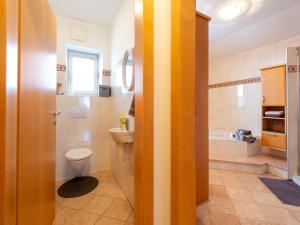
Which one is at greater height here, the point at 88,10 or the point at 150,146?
the point at 88,10

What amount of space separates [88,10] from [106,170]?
257 cm

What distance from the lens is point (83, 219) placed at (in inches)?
55.1

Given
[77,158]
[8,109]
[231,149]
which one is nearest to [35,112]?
[8,109]

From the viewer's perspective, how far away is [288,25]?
7.44ft

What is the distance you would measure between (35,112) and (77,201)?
1.27 meters

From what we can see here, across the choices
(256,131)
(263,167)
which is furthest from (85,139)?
(256,131)

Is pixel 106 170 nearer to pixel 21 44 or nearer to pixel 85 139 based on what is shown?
pixel 85 139

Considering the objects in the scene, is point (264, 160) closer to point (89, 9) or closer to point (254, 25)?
point (254, 25)

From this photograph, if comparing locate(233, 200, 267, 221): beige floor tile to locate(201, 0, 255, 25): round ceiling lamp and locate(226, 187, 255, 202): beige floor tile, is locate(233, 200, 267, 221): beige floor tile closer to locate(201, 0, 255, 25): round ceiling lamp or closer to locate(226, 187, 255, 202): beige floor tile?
locate(226, 187, 255, 202): beige floor tile

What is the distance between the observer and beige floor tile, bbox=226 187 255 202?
169 centimetres

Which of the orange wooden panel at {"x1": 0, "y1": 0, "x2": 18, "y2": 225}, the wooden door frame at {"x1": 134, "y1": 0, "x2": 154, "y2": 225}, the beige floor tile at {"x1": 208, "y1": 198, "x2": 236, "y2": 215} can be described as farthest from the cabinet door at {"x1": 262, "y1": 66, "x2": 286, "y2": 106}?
the orange wooden panel at {"x1": 0, "y1": 0, "x2": 18, "y2": 225}


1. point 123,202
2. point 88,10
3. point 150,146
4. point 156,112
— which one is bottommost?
point 123,202

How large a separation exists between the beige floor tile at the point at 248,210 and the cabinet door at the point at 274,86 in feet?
6.08

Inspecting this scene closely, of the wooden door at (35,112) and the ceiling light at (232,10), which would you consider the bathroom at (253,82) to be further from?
the wooden door at (35,112)
